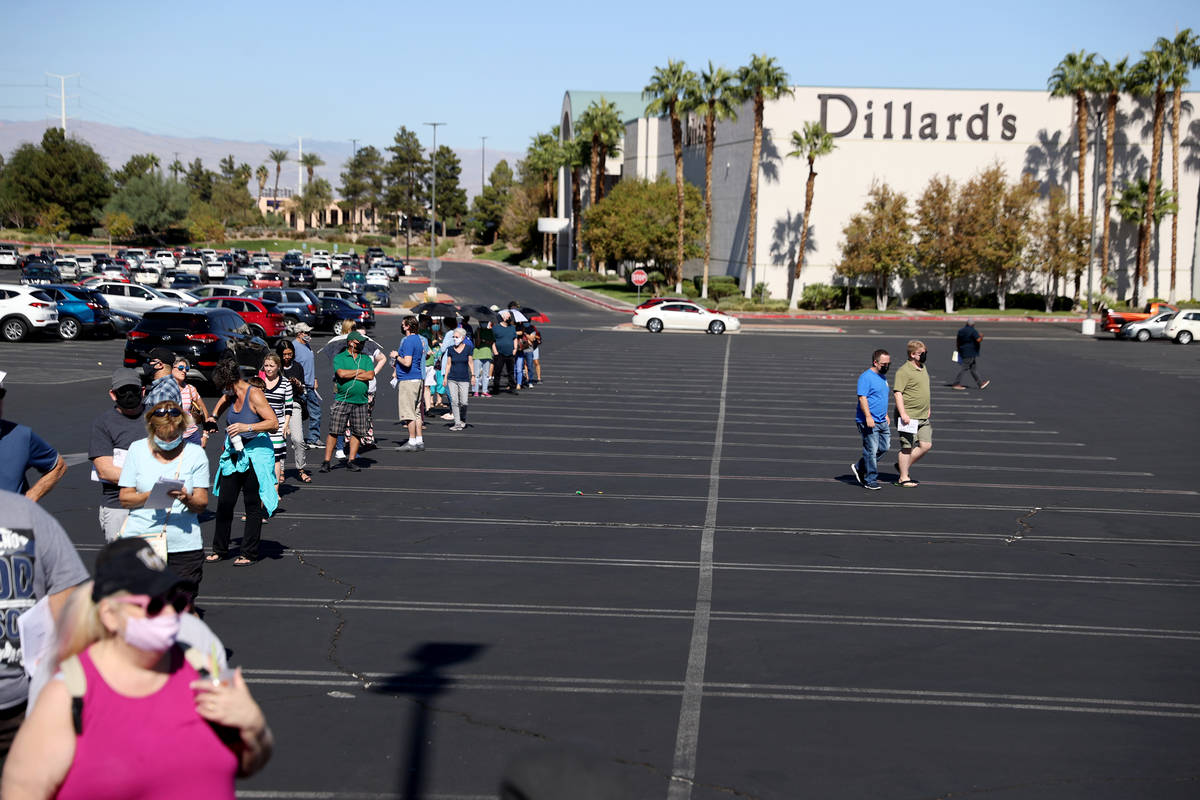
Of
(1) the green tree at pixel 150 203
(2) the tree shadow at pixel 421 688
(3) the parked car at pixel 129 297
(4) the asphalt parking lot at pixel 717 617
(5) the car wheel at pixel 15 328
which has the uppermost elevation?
(1) the green tree at pixel 150 203

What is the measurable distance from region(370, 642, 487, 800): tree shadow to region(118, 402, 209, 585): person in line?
59.4 inches

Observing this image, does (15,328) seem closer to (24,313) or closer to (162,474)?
(24,313)

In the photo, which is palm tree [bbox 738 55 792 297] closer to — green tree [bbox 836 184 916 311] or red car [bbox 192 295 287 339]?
green tree [bbox 836 184 916 311]

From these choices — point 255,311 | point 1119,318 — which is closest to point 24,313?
point 255,311

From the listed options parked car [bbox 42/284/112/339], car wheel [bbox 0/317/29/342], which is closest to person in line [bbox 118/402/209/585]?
car wheel [bbox 0/317/29/342]

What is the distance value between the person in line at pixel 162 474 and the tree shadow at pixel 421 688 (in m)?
1.51

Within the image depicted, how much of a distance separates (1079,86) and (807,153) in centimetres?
1559

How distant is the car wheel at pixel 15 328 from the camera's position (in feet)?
106

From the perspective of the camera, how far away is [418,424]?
16.7 m

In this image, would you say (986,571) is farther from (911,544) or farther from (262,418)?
(262,418)

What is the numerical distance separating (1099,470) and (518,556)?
10189 millimetres

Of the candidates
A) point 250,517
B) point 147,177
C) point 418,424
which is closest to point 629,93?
point 147,177

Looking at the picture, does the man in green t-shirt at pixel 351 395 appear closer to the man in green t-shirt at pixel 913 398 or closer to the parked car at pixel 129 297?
the man in green t-shirt at pixel 913 398

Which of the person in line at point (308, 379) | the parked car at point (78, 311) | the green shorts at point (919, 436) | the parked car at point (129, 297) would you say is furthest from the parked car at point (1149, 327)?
the person in line at point (308, 379)
